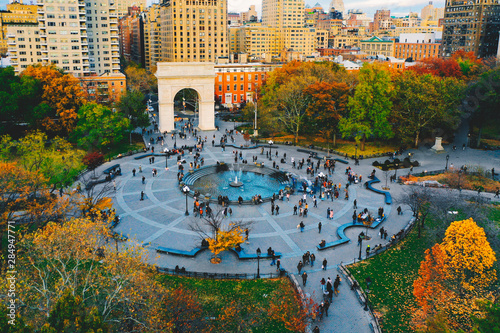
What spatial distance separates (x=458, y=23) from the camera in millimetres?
104375

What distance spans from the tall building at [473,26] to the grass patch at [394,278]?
9066 cm

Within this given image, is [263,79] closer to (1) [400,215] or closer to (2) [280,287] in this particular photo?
(1) [400,215]

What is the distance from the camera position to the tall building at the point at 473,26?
100 meters

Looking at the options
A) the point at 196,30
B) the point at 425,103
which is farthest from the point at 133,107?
the point at 196,30

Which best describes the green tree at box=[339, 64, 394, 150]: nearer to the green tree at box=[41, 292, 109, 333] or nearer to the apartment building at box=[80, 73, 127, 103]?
the apartment building at box=[80, 73, 127, 103]

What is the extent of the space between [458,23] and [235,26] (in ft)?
305

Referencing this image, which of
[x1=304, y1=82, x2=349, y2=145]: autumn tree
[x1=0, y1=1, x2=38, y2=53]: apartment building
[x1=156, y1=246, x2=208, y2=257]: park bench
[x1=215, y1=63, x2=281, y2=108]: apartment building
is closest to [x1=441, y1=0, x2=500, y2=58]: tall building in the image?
[x1=215, y1=63, x2=281, y2=108]: apartment building

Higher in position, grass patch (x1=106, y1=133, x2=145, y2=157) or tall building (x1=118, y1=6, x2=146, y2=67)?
tall building (x1=118, y1=6, x2=146, y2=67)

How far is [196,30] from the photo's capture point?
114 m

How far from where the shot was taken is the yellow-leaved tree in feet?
63.7

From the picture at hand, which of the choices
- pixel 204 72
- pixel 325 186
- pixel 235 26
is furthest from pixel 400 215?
pixel 235 26

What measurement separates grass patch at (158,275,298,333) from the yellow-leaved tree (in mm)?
7126

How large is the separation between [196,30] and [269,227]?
3658 inches

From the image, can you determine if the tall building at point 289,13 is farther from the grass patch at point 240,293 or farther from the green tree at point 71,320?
the green tree at point 71,320
